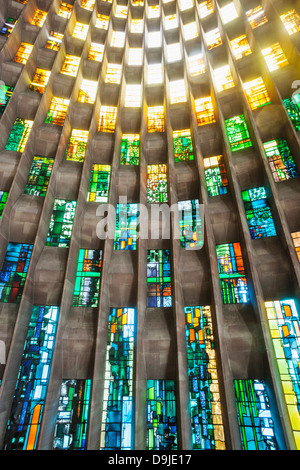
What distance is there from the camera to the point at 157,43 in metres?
15.3

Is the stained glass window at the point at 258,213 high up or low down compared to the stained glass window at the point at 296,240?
up

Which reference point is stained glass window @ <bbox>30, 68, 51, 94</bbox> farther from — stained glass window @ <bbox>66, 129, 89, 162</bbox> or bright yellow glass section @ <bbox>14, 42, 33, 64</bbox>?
stained glass window @ <bbox>66, 129, 89, 162</bbox>

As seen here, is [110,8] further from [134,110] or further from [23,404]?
[23,404]

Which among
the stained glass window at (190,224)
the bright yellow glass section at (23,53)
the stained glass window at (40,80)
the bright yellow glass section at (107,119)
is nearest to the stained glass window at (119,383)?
the stained glass window at (190,224)

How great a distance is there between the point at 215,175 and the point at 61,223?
263 inches

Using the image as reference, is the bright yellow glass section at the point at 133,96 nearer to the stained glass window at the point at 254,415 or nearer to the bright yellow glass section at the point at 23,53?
the bright yellow glass section at the point at 23,53

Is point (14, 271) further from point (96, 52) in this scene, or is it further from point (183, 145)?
point (96, 52)

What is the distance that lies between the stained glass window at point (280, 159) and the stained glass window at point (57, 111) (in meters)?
9.36

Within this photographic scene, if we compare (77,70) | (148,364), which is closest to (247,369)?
(148,364)

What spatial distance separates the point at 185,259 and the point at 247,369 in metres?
3.92

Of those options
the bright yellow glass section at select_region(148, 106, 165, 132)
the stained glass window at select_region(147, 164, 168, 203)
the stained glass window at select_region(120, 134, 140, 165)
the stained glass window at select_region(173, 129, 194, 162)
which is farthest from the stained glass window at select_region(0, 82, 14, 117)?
the stained glass window at select_region(173, 129, 194, 162)

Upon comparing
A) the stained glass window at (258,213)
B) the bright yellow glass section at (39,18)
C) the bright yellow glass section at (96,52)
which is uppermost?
the bright yellow glass section at (39,18)

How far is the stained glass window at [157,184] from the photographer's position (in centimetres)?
1091

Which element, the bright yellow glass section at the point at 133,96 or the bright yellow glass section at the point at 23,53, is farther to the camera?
the bright yellow glass section at the point at 133,96
